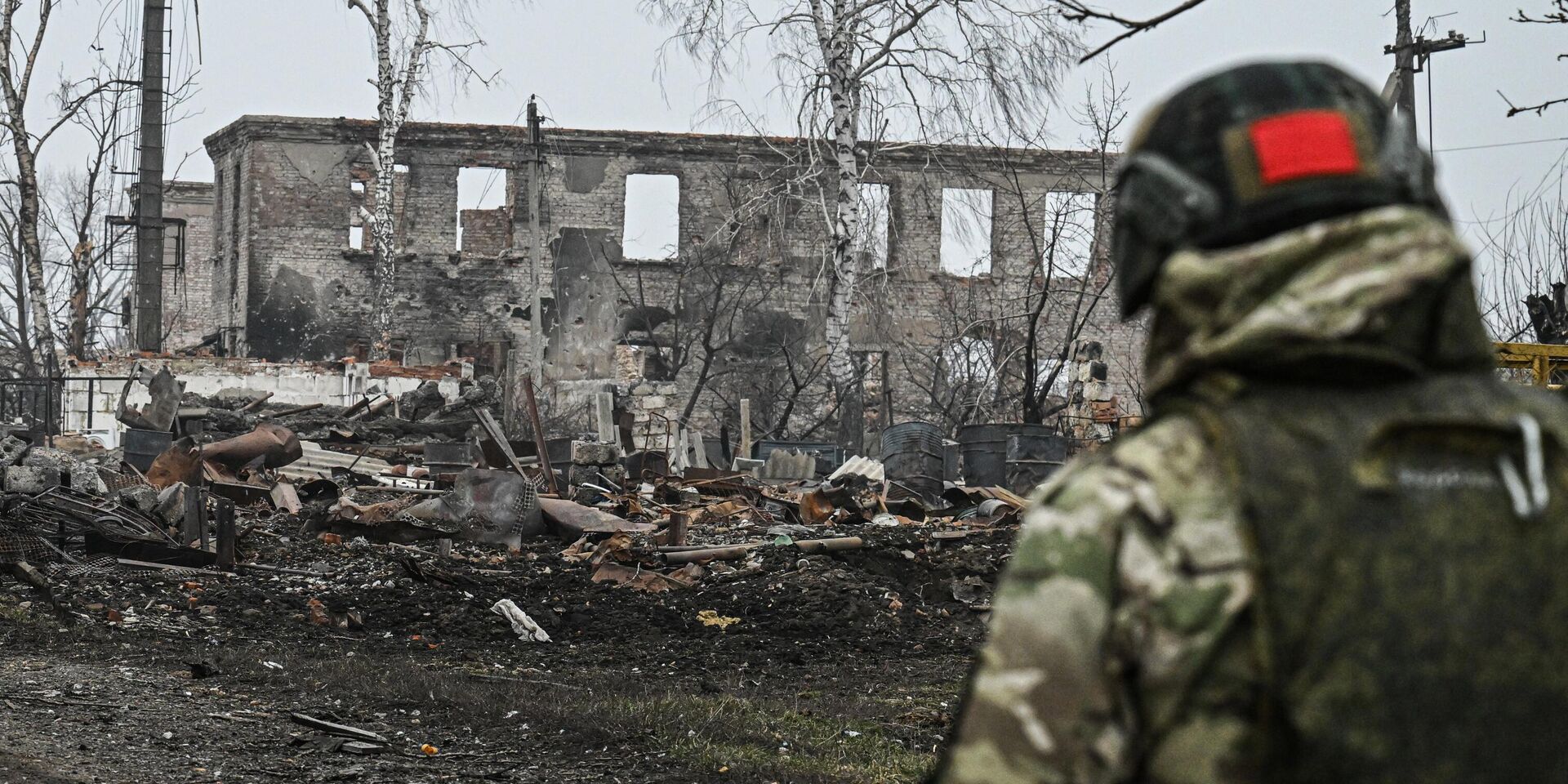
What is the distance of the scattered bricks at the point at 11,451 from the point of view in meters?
10.5

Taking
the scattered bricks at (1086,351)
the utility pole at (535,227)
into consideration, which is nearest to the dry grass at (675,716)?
the scattered bricks at (1086,351)

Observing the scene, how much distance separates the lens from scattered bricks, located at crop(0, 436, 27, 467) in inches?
412

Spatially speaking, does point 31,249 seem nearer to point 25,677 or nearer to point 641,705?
point 25,677

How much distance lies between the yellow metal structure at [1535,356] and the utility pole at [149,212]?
21396 mm

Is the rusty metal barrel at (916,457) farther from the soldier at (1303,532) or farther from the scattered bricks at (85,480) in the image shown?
the soldier at (1303,532)

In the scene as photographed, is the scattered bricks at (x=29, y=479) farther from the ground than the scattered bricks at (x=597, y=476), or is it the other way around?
the scattered bricks at (x=29, y=479)

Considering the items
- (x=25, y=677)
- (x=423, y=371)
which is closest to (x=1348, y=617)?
(x=25, y=677)

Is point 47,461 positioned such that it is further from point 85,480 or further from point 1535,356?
point 1535,356

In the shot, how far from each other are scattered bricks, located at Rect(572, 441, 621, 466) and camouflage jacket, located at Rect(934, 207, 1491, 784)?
1514 cm

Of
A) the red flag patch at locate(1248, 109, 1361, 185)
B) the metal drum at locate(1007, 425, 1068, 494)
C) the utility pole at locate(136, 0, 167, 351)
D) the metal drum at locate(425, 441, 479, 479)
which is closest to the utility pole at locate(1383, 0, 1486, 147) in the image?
the metal drum at locate(1007, 425, 1068, 494)

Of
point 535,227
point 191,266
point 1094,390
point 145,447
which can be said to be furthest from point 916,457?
point 191,266

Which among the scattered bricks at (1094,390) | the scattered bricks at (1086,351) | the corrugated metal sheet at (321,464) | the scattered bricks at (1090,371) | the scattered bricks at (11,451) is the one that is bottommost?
the corrugated metal sheet at (321,464)

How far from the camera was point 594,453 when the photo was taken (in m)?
16.5

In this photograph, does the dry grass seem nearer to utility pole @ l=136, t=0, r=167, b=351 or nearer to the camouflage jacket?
the camouflage jacket
